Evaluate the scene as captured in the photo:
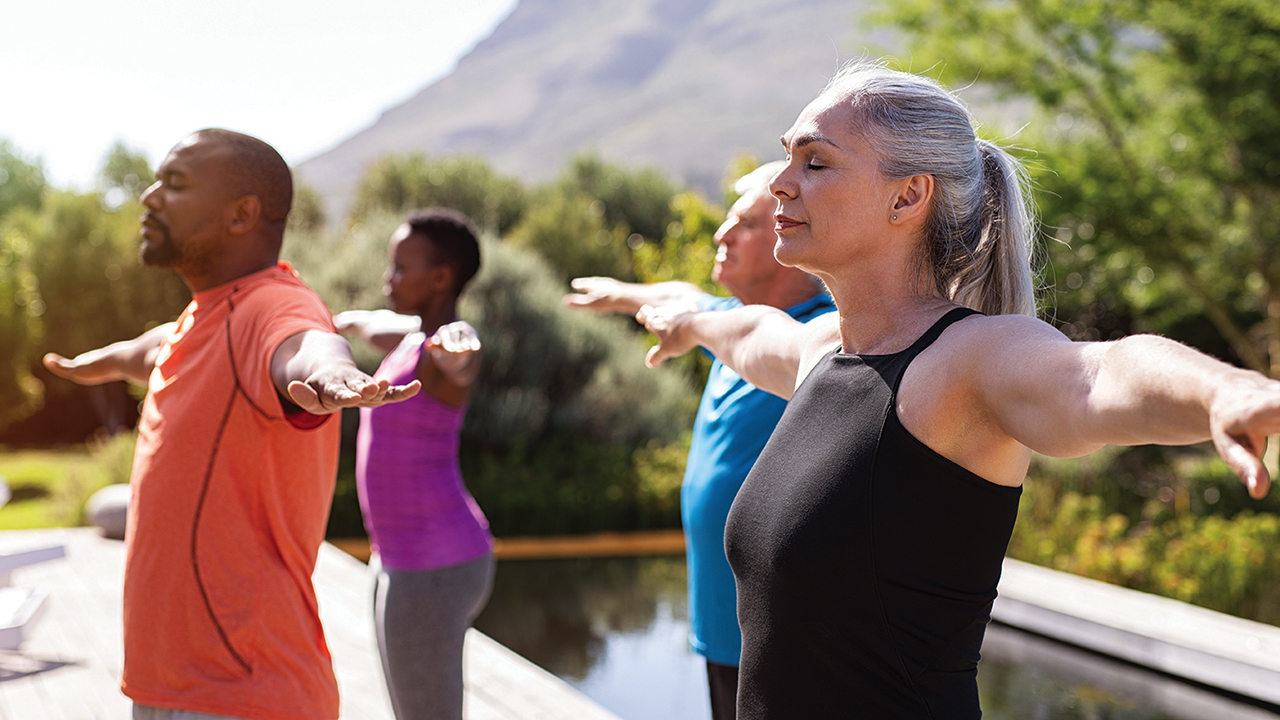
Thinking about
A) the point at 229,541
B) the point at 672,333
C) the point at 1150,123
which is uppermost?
the point at 229,541

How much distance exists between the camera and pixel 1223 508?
8.55 metres

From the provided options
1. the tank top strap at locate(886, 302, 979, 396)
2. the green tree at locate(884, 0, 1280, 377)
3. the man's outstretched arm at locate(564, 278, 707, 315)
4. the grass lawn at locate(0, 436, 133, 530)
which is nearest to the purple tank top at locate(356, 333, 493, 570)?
the man's outstretched arm at locate(564, 278, 707, 315)

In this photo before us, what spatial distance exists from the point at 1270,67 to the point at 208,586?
9.73m

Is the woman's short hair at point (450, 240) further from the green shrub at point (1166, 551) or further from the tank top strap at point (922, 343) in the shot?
the green shrub at point (1166, 551)

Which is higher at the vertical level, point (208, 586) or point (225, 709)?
point (208, 586)

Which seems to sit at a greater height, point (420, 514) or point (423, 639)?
point (420, 514)

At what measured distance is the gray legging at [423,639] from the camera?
110 inches

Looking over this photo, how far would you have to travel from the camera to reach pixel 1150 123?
9930 millimetres

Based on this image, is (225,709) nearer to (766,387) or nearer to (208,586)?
(208,586)

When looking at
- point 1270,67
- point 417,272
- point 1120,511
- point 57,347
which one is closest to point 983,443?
point 417,272

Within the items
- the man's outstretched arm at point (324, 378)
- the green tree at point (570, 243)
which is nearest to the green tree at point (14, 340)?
the green tree at point (570, 243)

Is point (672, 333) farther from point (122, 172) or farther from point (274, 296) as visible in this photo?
point (122, 172)

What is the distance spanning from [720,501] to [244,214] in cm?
123

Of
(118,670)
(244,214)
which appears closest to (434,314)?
(244,214)
